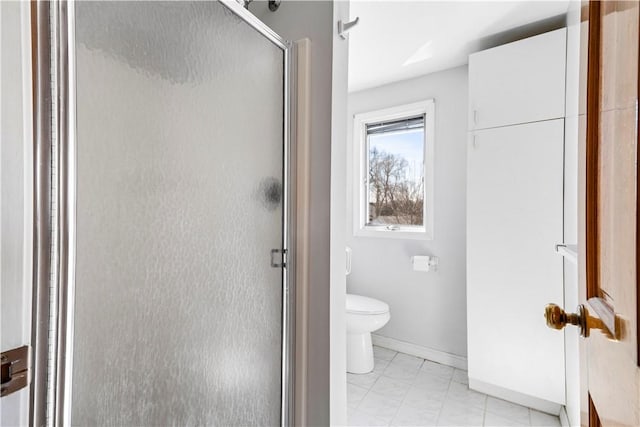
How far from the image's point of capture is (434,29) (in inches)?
80.5

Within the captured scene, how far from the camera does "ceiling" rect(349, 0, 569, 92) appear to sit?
1.83 meters

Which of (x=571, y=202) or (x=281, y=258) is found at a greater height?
(x=571, y=202)

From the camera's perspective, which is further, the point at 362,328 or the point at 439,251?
the point at 439,251

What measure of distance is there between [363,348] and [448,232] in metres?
1.11

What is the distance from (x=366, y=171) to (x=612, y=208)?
2.70 meters

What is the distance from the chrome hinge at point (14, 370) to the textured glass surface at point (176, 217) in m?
0.10

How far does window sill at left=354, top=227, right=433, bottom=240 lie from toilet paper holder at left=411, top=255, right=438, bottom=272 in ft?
0.55

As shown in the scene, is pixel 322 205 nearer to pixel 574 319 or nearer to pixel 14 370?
pixel 574 319

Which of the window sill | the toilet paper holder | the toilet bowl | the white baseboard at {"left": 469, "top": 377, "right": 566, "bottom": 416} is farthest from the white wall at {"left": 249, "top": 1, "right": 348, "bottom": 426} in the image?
the window sill

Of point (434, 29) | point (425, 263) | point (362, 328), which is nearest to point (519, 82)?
point (434, 29)

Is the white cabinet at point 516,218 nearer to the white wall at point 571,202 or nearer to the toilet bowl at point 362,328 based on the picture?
Answer: the white wall at point 571,202

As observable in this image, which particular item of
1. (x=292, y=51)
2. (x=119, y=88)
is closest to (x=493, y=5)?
(x=292, y=51)

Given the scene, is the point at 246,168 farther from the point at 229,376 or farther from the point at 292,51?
the point at 229,376

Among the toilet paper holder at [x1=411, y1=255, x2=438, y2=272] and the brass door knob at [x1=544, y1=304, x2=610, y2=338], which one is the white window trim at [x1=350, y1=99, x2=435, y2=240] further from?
the brass door knob at [x1=544, y1=304, x2=610, y2=338]
